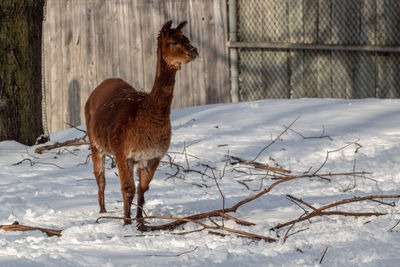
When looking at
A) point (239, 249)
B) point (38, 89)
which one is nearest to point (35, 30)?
point (38, 89)

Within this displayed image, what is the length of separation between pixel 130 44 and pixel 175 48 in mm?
7196

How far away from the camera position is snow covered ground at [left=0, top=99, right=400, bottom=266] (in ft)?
12.9

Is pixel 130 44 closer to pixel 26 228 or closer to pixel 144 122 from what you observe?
pixel 144 122

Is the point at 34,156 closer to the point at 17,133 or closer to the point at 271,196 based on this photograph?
the point at 17,133

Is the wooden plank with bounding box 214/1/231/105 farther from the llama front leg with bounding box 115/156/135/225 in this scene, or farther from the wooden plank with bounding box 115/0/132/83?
the llama front leg with bounding box 115/156/135/225

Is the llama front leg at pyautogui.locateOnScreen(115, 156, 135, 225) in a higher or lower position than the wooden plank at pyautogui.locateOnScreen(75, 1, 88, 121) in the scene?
lower

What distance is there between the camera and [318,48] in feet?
36.7

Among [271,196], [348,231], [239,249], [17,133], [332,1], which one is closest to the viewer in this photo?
[239,249]

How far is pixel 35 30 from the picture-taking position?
8.71 meters

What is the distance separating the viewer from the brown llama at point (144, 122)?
181 inches

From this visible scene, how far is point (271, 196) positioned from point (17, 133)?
169 inches

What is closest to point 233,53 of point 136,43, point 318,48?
point 318,48

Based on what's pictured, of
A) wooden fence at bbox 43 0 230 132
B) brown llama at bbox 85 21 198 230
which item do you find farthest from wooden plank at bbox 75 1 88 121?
brown llama at bbox 85 21 198 230

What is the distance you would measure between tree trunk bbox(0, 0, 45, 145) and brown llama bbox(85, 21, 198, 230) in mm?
Result: 3606
